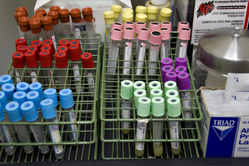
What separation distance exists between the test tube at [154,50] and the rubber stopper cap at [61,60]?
1.10ft

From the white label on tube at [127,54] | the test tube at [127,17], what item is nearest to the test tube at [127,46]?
the white label on tube at [127,54]

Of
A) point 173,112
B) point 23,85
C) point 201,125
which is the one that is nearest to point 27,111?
point 23,85

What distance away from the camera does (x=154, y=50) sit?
1.08 m

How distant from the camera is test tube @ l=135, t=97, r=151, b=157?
0.83 metres

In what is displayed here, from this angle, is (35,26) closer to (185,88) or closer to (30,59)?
(30,59)

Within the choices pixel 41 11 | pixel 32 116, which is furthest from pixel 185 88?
pixel 41 11

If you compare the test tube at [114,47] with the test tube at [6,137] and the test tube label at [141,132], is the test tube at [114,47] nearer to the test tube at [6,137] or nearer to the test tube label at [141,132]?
the test tube label at [141,132]

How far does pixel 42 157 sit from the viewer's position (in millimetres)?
949

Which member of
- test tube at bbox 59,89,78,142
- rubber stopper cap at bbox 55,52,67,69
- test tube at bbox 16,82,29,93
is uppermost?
rubber stopper cap at bbox 55,52,67,69

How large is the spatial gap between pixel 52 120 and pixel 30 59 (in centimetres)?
30

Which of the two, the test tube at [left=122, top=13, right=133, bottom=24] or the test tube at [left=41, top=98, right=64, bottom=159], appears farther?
the test tube at [left=122, top=13, right=133, bottom=24]

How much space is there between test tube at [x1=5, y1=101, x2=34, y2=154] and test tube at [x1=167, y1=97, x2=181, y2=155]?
1.54ft

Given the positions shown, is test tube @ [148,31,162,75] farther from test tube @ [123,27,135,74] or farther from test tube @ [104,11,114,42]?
test tube @ [104,11,114,42]

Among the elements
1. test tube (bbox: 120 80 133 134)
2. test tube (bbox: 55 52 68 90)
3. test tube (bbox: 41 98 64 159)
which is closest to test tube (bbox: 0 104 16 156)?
test tube (bbox: 41 98 64 159)
